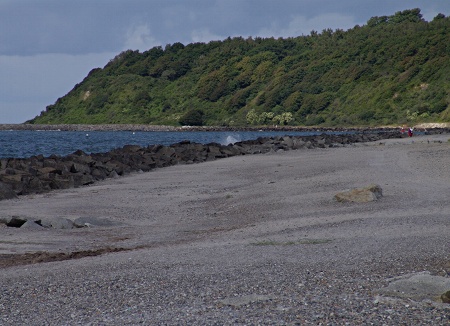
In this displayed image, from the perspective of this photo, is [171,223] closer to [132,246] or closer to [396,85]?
[132,246]

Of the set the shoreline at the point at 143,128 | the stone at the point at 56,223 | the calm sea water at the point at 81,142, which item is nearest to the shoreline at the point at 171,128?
the shoreline at the point at 143,128

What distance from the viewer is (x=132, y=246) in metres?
8.86

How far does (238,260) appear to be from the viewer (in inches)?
285

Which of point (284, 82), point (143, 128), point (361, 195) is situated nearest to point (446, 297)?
point (361, 195)

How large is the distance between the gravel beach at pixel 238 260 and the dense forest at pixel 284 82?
237 ft

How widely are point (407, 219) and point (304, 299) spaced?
4293mm

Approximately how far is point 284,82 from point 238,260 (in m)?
114

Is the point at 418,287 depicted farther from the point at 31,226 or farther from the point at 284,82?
the point at 284,82

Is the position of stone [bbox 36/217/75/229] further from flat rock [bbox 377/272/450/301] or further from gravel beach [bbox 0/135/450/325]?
flat rock [bbox 377/272/450/301]

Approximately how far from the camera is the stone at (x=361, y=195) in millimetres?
11289

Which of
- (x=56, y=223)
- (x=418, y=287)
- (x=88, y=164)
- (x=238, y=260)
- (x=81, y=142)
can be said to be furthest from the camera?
(x=81, y=142)

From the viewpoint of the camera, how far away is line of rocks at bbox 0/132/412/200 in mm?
16391

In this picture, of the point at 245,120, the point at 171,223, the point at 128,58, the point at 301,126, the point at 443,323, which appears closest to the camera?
the point at 443,323

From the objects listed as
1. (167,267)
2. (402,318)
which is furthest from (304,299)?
(167,267)
